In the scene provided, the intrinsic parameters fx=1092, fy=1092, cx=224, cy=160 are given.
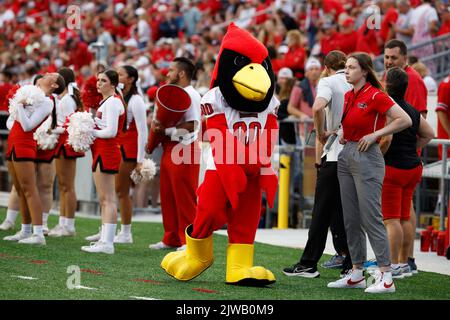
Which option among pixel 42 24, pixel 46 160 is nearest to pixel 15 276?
pixel 46 160

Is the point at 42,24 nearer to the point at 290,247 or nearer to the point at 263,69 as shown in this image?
the point at 290,247

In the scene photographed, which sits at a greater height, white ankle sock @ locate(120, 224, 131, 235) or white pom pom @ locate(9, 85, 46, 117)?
white pom pom @ locate(9, 85, 46, 117)

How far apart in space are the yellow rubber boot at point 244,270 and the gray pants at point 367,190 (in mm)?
813

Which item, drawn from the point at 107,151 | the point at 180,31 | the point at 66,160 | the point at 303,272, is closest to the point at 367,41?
the point at 66,160

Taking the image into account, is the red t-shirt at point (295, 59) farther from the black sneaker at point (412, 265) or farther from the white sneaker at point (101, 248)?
the black sneaker at point (412, 265)

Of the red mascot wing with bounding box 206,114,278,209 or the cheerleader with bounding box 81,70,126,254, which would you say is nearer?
the red mascot wing with bounding box 206,114,278,209

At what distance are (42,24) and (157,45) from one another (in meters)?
6.11

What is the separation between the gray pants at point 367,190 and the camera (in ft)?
26.6

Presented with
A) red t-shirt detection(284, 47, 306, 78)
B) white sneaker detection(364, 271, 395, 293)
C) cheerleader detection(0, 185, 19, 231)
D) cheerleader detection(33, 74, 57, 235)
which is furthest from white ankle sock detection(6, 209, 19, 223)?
red t-shirt detection(284, 47, 306, 78)

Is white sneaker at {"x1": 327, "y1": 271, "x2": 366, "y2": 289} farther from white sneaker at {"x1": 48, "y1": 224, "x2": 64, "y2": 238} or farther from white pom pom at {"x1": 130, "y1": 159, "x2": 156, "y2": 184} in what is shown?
white sneaker at {"x1": 48, "y1": 224, "x2": 64, "y2": 238}

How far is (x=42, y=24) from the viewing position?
2773 cm

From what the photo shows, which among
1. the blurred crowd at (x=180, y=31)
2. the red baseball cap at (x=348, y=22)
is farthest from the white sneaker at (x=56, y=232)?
the red baseball cap at (x=348, y=22)

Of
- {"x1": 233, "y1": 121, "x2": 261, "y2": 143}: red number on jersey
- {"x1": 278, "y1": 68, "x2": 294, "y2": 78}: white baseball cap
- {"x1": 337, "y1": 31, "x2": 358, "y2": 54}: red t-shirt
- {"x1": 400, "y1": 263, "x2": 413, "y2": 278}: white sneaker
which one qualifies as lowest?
{"x1": 400, "y1": 263, "x2": 413, "y2": 278}: white sneaker

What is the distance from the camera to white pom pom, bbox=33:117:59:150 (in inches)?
427
